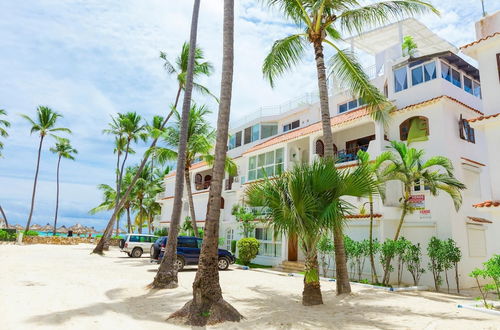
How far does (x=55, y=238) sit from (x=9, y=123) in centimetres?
1413

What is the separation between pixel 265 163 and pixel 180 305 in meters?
17.0

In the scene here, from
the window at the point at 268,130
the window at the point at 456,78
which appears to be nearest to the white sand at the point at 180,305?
the window at the point at 456,78

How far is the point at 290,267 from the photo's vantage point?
20.8 metres

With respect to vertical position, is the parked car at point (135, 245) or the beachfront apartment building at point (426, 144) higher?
the beachfront apartment building at point (426, 144)

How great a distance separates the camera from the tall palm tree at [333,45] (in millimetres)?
12031

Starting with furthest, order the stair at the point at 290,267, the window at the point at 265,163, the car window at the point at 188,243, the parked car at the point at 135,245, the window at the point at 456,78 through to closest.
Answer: the parked car at the point at 135,245 < the window at the point at 265,163 < the stair at the point at 290,267 < the car window at the point at 188,243 < the window at the point at 456,78

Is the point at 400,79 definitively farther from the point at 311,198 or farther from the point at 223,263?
the point at 223,263

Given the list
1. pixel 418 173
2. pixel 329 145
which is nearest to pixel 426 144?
pixel 418 173

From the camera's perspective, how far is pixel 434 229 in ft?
50.8

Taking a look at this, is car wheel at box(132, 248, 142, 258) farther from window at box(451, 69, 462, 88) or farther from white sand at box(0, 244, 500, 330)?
window at box(451, 69, 462, 88)

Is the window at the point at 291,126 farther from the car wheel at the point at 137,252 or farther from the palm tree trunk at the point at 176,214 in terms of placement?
the palm tree trunk at the point at 176,214

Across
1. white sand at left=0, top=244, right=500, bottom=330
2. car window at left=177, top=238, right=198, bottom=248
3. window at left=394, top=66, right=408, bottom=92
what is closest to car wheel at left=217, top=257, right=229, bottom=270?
car window at left=177, top=238, right=198, bottom=248

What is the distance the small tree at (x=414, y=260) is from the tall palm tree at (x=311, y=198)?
7.20 m

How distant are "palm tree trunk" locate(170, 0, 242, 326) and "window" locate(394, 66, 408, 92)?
12.8 m
